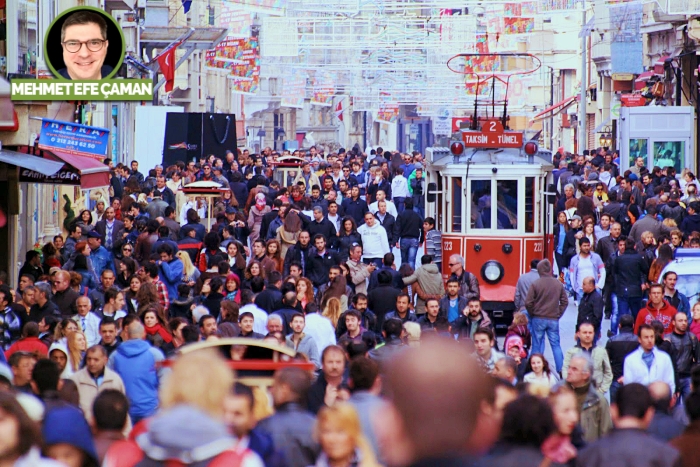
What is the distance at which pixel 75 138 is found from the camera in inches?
589

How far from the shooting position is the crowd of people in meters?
5.19

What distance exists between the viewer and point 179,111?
3756 centimetres

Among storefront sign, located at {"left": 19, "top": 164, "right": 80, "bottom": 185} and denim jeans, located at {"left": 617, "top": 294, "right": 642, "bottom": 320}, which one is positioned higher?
storefront sign, located at {"left": 19, "top": 164, "right": 80, "bottom": 185}

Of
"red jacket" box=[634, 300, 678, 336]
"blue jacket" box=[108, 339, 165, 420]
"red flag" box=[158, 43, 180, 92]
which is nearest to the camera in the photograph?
"blue jacket" box=[108, 339, 165, 420]

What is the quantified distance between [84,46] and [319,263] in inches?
178

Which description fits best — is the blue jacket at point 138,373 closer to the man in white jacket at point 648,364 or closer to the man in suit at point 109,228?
the man in white jacket at point 648,364

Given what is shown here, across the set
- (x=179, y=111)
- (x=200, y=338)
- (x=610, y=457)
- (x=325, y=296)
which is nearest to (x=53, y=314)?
(x=200, y=338)

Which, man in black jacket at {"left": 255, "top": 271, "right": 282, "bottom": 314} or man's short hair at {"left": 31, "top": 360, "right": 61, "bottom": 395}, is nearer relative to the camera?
man's short hair at {"left": 31, "top": 360, "right": 61, "bottom": 395}

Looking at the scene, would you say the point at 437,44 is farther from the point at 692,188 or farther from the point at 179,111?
the point at 692,188

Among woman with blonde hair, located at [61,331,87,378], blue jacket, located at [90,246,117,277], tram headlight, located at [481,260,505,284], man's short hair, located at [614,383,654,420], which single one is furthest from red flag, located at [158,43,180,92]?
Result: man's short hair, located at [614,383,654,420]

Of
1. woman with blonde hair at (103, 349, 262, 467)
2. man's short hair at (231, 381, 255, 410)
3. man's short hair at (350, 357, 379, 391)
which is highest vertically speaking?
woman with blonde hair at (103, 349, 262, 467)

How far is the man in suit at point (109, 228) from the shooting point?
63.7 feet

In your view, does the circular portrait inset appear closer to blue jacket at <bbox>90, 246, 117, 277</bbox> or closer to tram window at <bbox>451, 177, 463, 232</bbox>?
blue jacket at <bbox>90, 246, 117, 277</bbox>

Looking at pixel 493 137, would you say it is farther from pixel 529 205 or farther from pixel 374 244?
pixel 374 244
